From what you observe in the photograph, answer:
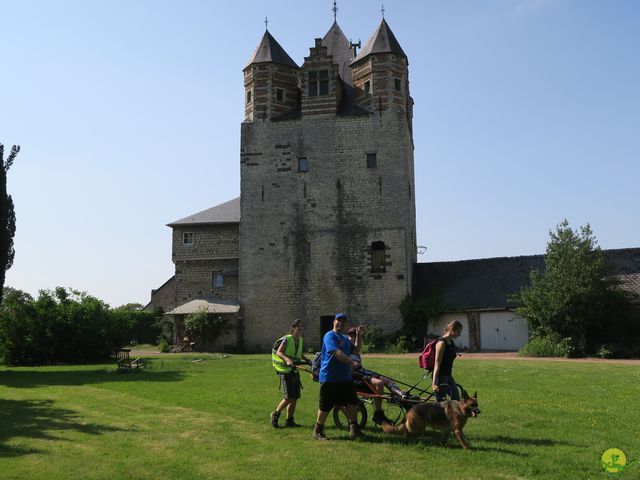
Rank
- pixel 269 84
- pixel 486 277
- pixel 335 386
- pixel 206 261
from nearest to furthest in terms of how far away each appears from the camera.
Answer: pixel 335 386
pixel 486 277
pixel 269 84
pixel 206 261

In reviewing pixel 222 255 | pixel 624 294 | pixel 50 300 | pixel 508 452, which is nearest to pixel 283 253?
pixel 222 255

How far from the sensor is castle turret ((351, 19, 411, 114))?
1210 inches

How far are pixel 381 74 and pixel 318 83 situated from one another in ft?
10.6

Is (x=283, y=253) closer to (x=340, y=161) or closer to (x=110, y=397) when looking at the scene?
(x=340, y=161)

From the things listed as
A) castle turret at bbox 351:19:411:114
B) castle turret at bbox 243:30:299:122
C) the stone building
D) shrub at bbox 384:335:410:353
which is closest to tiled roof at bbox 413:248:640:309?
the stone building

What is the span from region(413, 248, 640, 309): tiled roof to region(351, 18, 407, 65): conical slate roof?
11156 mm

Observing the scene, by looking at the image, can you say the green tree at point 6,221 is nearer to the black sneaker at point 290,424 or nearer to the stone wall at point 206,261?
the black sneaker at point 290,424

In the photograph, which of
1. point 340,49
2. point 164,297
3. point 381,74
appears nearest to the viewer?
point 381,74

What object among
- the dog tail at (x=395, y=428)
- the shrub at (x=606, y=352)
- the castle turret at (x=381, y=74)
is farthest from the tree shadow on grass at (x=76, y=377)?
the castle turret at (x=381, y=74)

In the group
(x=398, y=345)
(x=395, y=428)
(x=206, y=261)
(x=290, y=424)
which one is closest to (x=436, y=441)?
(x=395, y=428)

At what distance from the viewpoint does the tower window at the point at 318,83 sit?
31.3 metres

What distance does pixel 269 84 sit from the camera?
31.8 m

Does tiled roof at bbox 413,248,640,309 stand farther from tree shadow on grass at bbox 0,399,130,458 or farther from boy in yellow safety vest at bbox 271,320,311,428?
tree shadow on grass at bbox 0,399,130,458

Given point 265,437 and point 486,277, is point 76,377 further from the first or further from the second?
point 486,277
